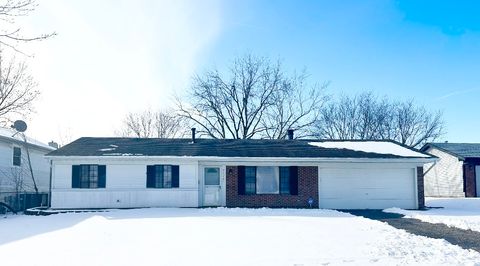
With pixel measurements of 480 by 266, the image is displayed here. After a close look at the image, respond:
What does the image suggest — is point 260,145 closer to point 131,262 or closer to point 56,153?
point 56,153

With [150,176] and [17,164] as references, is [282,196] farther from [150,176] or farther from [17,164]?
[17,164]

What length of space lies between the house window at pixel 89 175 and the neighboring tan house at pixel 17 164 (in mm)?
2234

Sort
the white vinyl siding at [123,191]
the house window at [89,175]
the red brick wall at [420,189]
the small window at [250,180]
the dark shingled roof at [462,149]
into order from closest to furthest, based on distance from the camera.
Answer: the white vinyl siding at [123,191] → the house window at [89,175] → the small window at [250,180] → the red brick wall at [420,189] → the dark shingled roof at [462,149]

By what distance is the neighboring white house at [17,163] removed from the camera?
2194 centimetres

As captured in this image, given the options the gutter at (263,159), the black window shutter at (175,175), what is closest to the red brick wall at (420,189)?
the gutter at (263,159)

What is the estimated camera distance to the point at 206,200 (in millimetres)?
20094

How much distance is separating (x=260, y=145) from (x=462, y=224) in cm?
1121

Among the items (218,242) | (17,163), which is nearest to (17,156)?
(17,163)

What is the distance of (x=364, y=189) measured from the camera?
67.6 ft

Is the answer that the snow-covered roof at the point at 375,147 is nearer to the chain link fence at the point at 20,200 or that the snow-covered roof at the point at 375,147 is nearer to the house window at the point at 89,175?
the house window at the point at 89,175

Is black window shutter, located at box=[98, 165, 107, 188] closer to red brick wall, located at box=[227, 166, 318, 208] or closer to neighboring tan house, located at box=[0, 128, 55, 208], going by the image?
neighboring tan house, located at box=[0, 128, 55, 208]

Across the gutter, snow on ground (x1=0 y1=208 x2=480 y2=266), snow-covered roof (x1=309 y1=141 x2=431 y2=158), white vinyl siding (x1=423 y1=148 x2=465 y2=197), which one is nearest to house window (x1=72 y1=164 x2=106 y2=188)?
the gutter

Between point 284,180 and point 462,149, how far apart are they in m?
18.0

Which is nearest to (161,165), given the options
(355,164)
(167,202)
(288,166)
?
(167,202)
